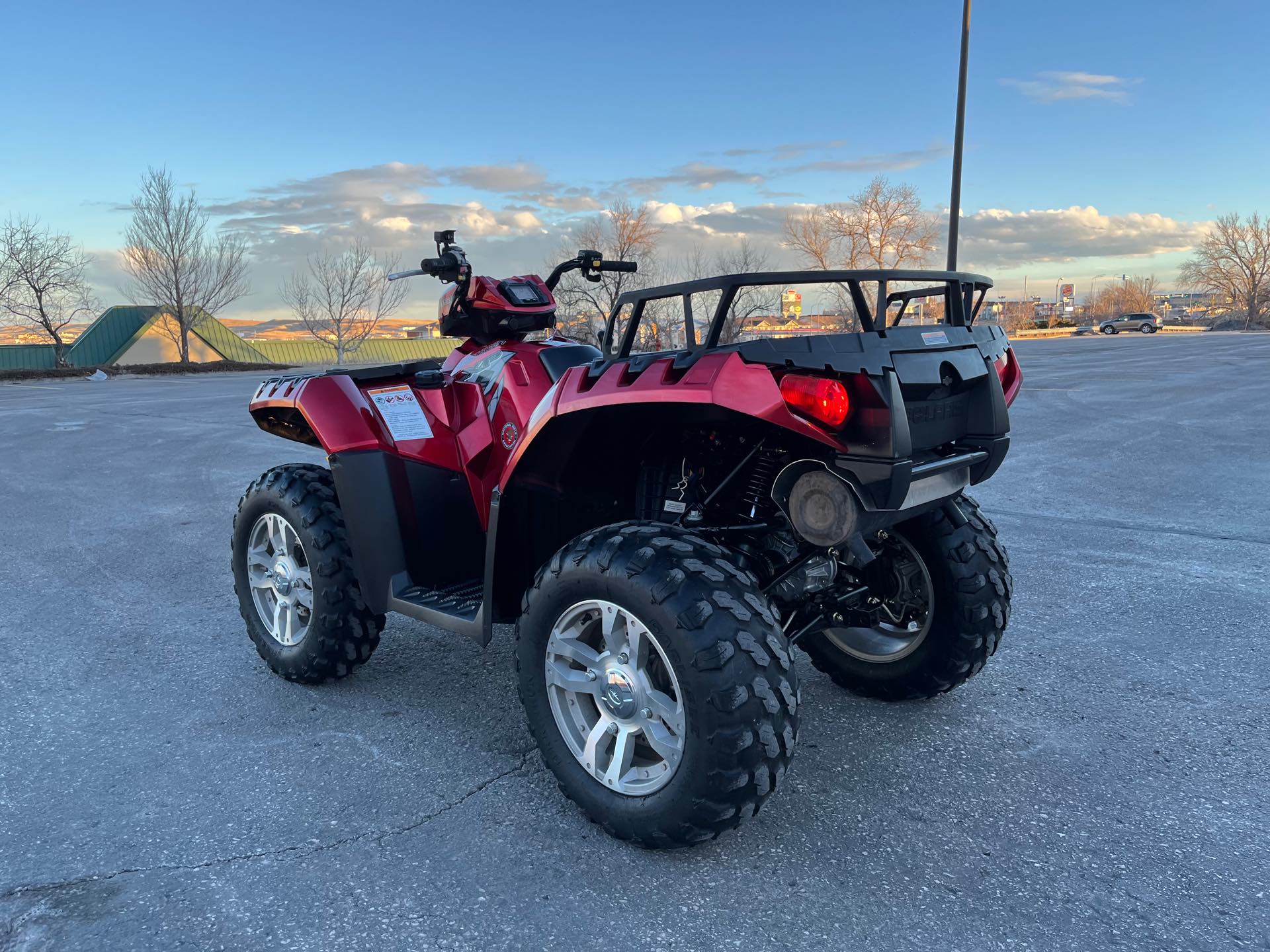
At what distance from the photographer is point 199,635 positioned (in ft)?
14.6

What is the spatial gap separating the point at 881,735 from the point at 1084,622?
68.9 inches

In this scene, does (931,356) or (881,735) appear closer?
(931,356)

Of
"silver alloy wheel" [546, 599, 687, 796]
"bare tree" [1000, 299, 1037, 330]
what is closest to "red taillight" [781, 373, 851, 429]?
"silver alloy wheel" [546, 599, 687, 796]

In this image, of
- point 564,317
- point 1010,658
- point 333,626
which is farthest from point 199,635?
point 1010,658

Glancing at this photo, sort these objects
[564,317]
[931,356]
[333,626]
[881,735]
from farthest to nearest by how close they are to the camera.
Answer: [564,317], [333,626], [881,735], [931,356]

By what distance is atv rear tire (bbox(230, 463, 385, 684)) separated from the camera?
355cm

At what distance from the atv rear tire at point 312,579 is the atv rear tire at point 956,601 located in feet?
5.83

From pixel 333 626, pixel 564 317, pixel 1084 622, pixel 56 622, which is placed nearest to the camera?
pixel 333 626

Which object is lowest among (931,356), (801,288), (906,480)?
(906,480)

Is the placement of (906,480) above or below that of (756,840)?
above

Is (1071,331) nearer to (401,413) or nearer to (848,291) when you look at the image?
(401,413)

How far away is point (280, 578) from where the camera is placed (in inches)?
149

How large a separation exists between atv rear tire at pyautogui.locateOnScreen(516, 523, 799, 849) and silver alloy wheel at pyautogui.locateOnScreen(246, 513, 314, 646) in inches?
61.6

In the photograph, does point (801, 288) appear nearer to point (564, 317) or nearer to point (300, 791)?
point (564, 317)
